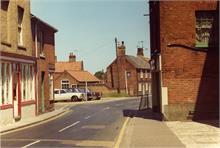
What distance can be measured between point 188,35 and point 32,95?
35.1ft

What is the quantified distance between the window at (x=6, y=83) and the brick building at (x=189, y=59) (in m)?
7.66

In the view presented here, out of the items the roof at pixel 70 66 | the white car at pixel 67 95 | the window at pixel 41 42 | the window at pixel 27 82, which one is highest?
the roof at pixel 70 66

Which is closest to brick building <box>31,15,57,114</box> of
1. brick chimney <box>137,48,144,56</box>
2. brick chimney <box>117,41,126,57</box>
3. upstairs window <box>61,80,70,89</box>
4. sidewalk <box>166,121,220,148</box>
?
sidewalk <box>166,121,220,148</box>

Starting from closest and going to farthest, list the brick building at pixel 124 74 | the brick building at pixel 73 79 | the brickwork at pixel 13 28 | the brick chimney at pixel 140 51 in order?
1. the brickwork at pixel 13 28
2. the brick building at pixel 73 79
3. the brick building at pixel 124 74
4. the brick chimney at pixel 140 51

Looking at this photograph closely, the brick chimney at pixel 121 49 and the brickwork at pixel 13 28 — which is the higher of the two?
the brick chimney at pixel 121 49

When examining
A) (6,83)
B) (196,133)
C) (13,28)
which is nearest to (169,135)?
(196,133)

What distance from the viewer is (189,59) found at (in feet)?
84.9

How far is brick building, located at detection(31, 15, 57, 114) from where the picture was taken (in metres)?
33.4

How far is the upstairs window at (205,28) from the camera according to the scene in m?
25.8

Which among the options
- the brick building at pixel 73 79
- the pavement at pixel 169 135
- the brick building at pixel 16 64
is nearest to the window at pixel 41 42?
the brick building at pixel 16 64

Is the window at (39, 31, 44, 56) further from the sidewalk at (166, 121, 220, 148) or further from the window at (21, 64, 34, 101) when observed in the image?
the sidewalk at (166, 121, 220, 148)

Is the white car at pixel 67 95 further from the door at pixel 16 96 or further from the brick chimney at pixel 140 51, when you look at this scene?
the brick chimney at pixel 140 51

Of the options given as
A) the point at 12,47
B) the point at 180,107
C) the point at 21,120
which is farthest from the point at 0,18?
the point at 180,107

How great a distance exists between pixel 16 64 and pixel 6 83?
1.96m
